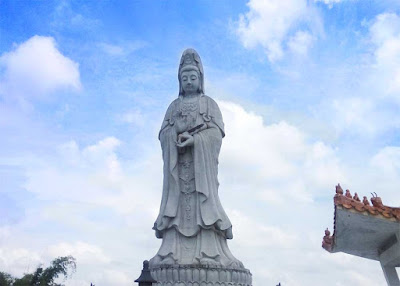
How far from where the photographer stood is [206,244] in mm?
11258

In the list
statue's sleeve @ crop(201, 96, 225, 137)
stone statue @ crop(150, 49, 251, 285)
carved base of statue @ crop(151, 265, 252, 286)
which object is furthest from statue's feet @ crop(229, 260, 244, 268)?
statue's sleeve @ crop(201, 96, 225, 137)

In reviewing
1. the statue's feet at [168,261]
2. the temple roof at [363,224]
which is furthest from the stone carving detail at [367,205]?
the statue's feet at [168,261]

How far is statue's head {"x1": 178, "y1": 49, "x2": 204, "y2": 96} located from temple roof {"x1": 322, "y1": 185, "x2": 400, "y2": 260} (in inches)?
224

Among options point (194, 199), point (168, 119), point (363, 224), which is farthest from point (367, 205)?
point (168, 119)

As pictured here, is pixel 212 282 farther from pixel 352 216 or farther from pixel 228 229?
pixel 352 216

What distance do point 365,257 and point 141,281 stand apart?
185 inches

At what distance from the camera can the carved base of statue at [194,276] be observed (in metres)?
10.6

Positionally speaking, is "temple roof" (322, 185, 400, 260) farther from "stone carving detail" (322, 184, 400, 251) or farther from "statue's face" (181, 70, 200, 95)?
"statue's face" (181, 70, 200, 95)

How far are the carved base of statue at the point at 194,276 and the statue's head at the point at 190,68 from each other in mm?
4398

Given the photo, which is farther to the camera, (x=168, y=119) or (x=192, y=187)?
(x=168, y=119)

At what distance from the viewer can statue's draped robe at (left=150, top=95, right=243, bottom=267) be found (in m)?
11.2

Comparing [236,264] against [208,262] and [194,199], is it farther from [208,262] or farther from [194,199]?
[194,199]

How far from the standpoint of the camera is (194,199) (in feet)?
38.9

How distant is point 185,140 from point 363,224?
546 cm
